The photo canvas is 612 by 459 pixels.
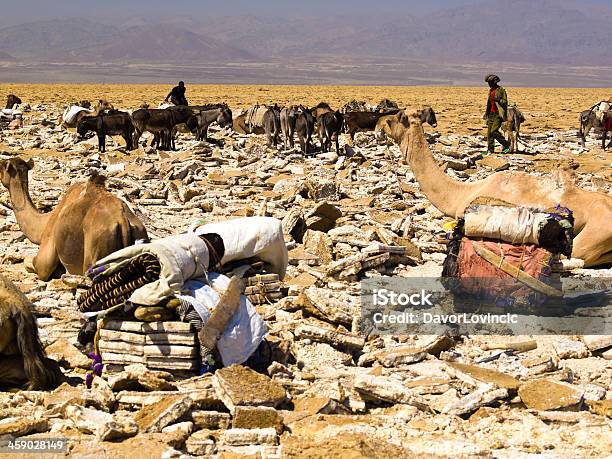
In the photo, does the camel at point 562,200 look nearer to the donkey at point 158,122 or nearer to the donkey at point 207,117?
the donkey at point 158,122

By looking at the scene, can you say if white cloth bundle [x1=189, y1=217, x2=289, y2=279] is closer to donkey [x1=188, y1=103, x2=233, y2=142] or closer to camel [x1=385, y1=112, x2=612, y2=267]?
camel [x1=385, y1=112, x2=612, y2=267]

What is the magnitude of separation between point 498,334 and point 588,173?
35.3ft

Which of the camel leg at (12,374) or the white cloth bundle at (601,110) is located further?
the white cloth bundle at (601,110)

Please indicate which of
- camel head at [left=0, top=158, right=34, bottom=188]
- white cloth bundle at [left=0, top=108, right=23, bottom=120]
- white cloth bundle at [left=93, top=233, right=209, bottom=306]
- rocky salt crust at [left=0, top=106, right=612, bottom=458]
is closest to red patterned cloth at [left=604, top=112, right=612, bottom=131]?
rocky salt crust at [left=0, top=106, right=612, bottom=458]

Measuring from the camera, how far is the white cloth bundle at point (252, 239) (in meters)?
7.32

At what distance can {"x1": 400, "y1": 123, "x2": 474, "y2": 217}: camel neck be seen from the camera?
30.8 ft

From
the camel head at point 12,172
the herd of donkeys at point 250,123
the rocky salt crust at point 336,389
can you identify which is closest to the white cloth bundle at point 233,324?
the rocky salt crust at point 336,389

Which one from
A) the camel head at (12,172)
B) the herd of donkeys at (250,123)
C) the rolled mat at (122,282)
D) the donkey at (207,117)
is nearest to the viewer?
the rolled mat at (122,282)

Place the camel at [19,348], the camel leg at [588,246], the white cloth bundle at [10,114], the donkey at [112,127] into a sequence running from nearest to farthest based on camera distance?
the camel at [19,348]
the camel leg at [588,246]
the donkey at [112,127]
the white cloth bundle at [10,114]

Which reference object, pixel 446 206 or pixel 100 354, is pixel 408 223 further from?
pixel 100 354

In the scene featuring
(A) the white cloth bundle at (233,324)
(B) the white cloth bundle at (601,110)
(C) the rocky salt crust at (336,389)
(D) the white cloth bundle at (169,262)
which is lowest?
(C) the rocky salt crust at (336,389)

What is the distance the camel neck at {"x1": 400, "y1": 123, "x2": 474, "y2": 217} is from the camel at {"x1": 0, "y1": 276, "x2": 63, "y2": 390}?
493cm

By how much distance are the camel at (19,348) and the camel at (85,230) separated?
2.37 m

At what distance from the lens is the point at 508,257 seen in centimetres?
741
